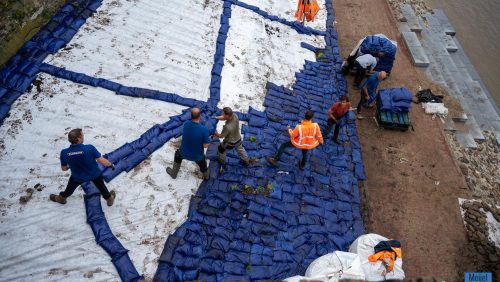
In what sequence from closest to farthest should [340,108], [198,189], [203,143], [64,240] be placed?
1. [64,240]
2. [203,143]
3. [198,189]
4. [340,108]

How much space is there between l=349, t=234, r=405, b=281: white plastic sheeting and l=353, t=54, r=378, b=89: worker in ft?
19.7

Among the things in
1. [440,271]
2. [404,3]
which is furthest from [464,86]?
[440,271]

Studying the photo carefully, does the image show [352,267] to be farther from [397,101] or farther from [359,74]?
[359,74]

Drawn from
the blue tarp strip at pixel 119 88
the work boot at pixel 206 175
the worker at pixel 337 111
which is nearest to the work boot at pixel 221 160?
the work boot at pixel 206 175

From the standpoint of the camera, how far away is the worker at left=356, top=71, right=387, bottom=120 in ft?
32.8

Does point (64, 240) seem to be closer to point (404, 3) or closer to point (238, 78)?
point (238, 78)

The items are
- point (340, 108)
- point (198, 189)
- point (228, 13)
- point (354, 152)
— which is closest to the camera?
point (198, 189)

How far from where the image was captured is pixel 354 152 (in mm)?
9383

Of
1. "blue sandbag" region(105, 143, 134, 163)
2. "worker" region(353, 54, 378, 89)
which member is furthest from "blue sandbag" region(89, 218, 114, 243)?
"worker" region(353, 54, 378, 89)

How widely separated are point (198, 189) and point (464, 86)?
11.5 metres

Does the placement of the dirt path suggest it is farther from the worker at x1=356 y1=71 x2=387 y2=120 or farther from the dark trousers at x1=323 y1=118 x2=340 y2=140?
the dark trousers at x1=323 y1=118 x2=340 y2=140

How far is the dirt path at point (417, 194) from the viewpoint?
7.81m

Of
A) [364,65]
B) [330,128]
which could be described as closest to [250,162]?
[330,128]

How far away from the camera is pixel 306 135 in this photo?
7.57 m
